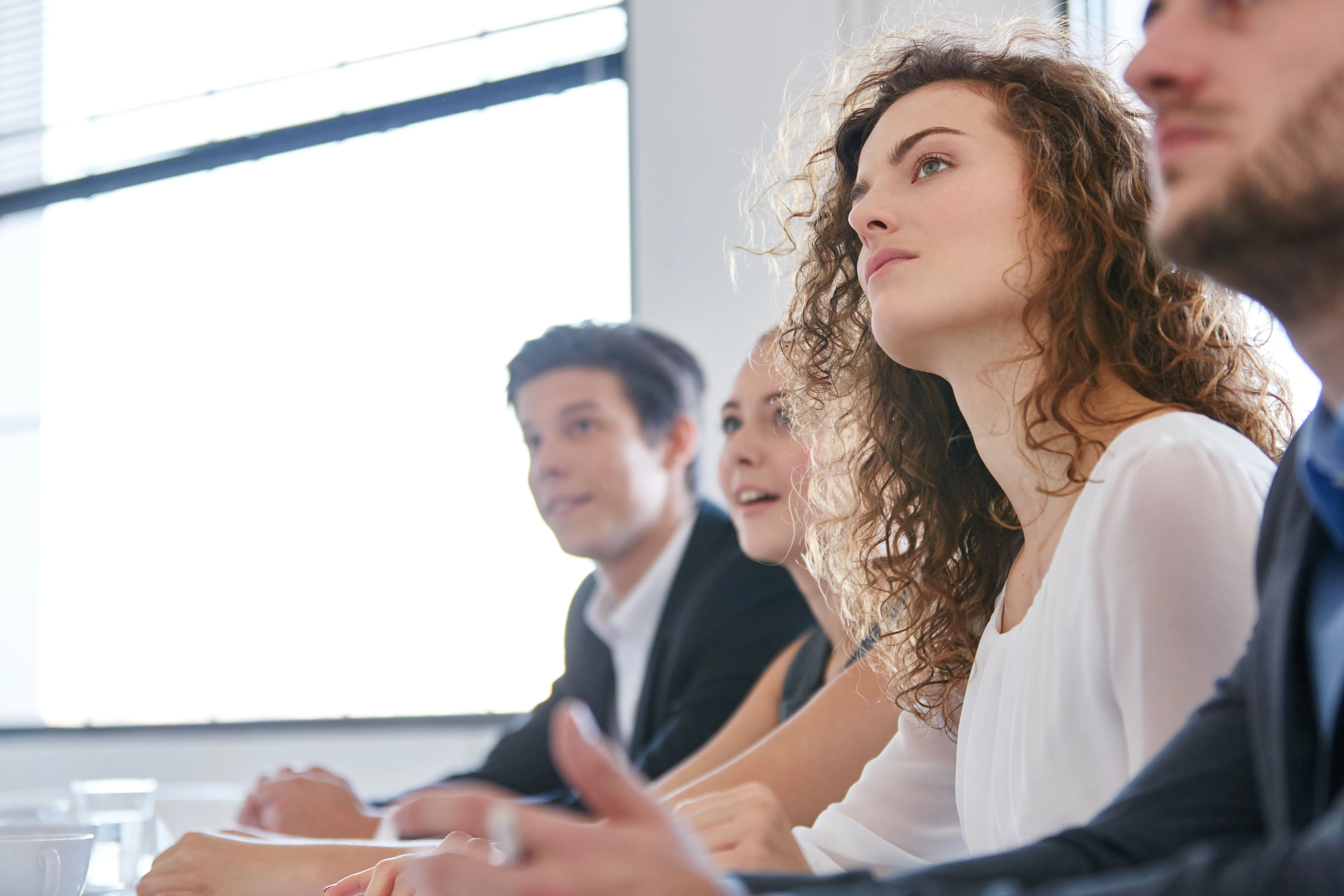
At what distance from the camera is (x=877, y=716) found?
1602 millimetres

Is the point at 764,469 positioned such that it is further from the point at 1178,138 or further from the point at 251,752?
the point at 251,752

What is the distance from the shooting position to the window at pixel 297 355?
340 cm

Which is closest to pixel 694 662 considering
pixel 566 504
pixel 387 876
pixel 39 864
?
pixel 566 504

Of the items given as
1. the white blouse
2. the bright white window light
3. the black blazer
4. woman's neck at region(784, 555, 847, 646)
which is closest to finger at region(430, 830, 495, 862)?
the white blouse

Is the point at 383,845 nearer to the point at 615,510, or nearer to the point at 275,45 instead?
the point at 615,510

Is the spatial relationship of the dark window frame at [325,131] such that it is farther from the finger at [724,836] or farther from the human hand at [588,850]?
the human hand at [588,850]

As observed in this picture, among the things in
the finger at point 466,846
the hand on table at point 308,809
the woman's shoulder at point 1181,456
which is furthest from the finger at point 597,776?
the hand on table at point 308,809

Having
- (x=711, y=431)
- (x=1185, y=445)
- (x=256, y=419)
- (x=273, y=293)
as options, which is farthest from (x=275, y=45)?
(x=1185, y=445)

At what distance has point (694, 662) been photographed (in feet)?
7.93

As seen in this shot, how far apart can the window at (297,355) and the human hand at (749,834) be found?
212 cm

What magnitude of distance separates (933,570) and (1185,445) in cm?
45

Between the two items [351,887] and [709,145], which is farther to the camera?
[709,145]

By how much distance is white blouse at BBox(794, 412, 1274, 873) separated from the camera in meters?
0.90

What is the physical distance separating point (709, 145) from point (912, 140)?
1.96 m
